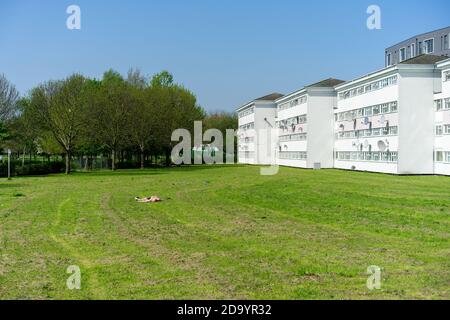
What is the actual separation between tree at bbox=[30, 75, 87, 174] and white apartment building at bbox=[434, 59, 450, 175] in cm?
3731

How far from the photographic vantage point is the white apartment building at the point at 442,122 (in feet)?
159

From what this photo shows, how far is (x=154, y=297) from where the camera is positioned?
8.88 metres

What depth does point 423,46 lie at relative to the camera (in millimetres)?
89875

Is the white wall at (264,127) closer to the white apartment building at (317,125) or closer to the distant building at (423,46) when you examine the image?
the white apartment building at (317,125)

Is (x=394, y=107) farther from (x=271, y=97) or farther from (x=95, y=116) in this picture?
(x=271, y=97)

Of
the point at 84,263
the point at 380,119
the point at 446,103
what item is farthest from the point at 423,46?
the point at 84,263

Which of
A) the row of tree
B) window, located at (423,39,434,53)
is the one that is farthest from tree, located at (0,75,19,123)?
window, located at (423,39,434,53)

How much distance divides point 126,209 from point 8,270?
493 inches

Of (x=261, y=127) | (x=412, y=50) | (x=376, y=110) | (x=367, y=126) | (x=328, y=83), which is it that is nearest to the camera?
(x=376, y=110)

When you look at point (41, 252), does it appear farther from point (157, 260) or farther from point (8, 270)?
point (157, 260)

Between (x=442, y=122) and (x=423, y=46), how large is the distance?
4519cm

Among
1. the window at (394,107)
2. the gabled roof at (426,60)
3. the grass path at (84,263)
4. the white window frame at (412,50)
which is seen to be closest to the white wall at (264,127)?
the white window frame at (412,50)

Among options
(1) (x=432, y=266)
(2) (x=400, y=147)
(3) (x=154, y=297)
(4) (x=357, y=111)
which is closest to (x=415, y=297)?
(1) (x=432, y=266)

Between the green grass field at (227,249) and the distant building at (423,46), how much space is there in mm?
65594
